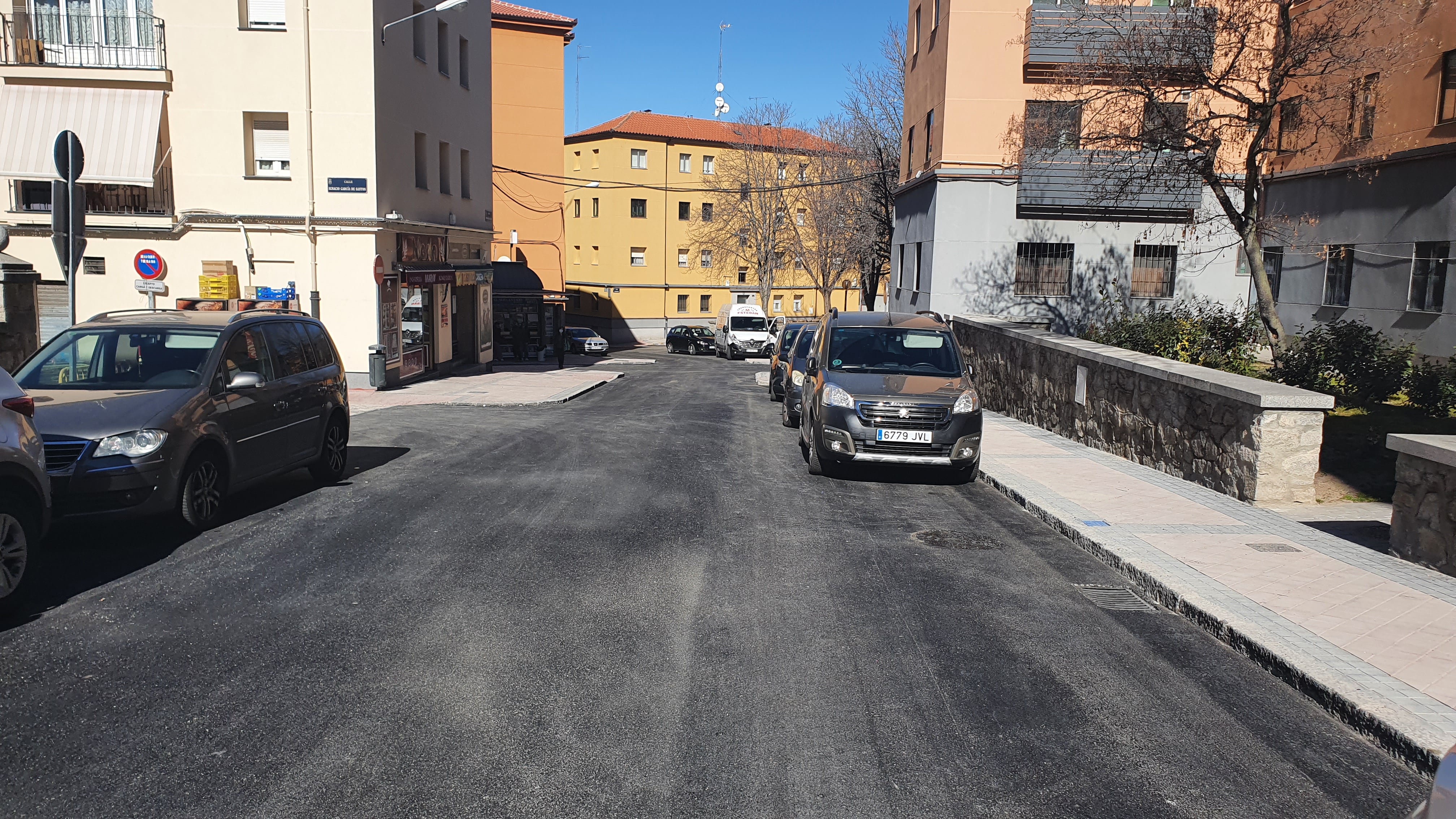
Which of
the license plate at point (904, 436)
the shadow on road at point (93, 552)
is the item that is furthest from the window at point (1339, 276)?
the shadow on road at point (93, 552)

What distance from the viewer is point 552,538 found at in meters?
7.69

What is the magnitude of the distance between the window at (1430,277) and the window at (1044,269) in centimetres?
690

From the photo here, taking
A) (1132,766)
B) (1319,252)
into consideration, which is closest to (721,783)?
(1132,766)

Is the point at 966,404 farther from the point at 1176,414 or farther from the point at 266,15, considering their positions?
the point at 266,15

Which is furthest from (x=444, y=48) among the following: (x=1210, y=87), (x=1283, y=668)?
(x=1283, y=668)

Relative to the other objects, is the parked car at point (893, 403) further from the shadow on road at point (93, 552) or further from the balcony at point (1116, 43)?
the balcony at point (1116, 43)

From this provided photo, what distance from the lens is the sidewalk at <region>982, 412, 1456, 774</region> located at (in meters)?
4.64

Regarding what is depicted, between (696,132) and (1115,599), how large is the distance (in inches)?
2452

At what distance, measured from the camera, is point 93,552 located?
7117mm

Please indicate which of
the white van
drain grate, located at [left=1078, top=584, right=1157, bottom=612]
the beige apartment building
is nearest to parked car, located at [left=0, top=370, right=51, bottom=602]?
drain grate, located at [left=1078, top=584, right=1157, bottom=612]

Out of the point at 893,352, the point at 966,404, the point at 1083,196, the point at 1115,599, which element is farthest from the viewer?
the point at 1083,196

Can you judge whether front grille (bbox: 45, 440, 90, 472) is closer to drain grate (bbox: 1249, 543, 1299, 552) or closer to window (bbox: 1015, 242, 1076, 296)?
drain grate (bbox: 1249, 543, 1299, 552)

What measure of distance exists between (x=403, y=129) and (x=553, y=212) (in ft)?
80.7

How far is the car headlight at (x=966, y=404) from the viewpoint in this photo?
10336mm
